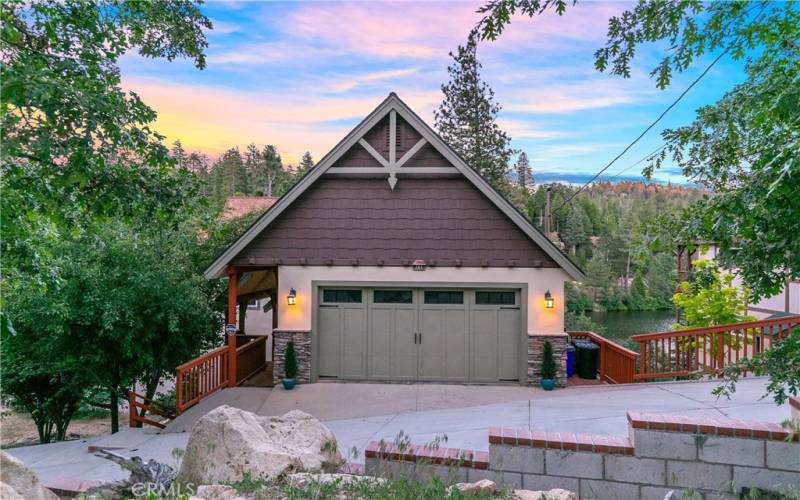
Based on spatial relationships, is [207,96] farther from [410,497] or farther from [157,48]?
[410,497]

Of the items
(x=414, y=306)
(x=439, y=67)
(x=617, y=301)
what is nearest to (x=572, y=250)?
(x=617, y=301)

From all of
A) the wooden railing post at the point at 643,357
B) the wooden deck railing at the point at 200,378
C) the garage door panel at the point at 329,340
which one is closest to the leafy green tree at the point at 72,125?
the wooden deck railing at the point at 200,378

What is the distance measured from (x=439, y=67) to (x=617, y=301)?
25.8 m

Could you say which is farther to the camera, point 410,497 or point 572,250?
point 572,250

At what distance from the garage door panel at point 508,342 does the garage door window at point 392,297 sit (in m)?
1.79

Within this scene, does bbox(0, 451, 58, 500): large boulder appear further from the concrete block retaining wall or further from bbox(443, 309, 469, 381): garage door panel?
bbox(443, 309, 469, 381): garage door panel

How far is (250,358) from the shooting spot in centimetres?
1052

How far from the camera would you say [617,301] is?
40.5 metres

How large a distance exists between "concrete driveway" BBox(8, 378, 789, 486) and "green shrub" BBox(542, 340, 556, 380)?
1.10 feet

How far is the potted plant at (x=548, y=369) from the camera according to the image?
8859 millimetres

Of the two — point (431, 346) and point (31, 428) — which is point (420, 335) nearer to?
point (431, 346)

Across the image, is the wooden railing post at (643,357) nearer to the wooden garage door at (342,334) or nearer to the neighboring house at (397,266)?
the neighboring house at (397,266)

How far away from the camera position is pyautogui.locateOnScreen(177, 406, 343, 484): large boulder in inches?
163

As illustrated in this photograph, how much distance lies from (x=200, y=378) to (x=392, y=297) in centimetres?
372
